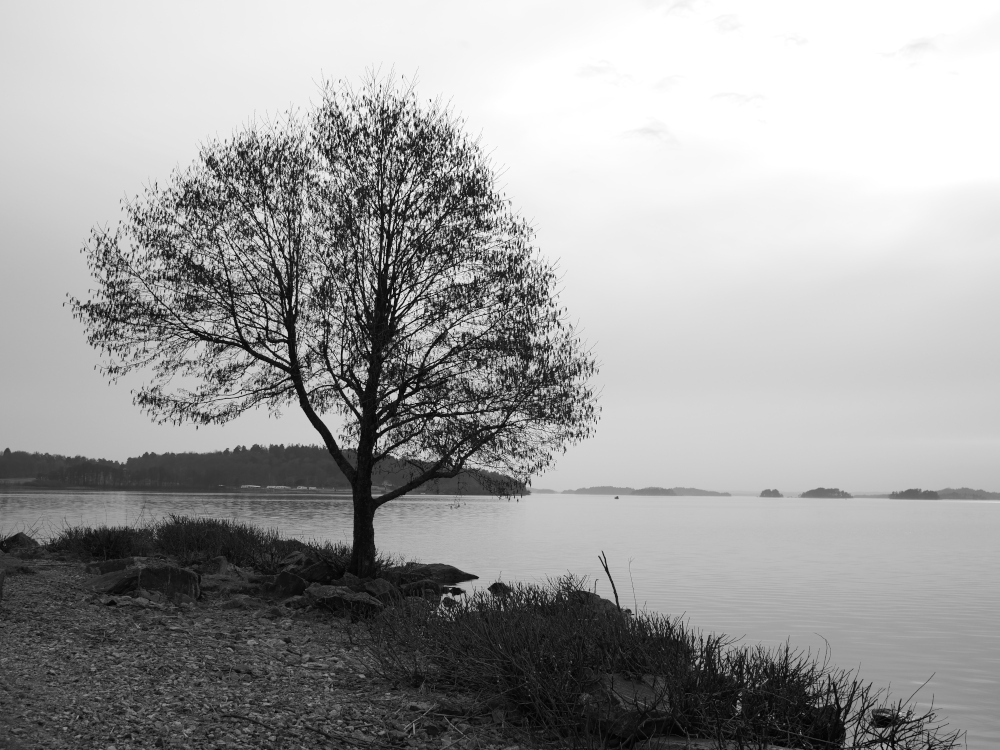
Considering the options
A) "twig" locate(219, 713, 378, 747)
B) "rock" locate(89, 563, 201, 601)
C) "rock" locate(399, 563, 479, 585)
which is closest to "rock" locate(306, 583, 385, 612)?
"rock" locate(89, 563, 201, 601)

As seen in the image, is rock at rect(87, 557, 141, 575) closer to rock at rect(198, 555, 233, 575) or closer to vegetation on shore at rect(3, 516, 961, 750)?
rock at rect(198, 555, 233, 575)

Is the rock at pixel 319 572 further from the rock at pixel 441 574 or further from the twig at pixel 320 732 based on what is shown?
the twig at pixel 320 732

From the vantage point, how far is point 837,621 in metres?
25.2

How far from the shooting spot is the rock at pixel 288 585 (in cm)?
1986

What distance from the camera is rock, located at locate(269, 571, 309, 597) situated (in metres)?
19.9

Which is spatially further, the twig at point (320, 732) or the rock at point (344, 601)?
the rock at point (344, 601)

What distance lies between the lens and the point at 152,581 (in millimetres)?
17688

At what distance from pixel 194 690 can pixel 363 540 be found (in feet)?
42.9

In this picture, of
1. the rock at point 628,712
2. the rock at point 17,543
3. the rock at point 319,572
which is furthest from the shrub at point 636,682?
the rock at point 17,543

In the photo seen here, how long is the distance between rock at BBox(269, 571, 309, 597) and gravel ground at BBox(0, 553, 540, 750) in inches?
171

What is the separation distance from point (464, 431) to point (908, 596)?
20.4 metres

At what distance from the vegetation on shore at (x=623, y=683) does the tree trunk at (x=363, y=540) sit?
9821 millimetres

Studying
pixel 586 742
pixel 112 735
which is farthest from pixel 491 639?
pixel 112 735

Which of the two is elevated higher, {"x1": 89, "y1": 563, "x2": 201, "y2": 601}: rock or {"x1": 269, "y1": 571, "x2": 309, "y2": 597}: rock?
{"x1": 89, "y1": 563, "x2": 201, "y2": 601}: rock
